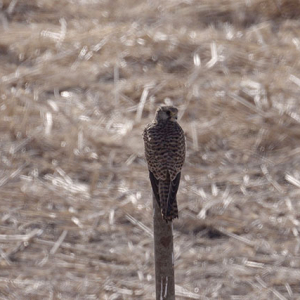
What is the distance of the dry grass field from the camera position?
488 centimetres

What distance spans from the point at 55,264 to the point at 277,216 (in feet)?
5.54

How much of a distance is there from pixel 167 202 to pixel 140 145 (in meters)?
3.64

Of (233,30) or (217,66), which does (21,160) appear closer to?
(217,66)

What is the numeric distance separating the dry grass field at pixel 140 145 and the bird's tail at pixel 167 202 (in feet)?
6.25

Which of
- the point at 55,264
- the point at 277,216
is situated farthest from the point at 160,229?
the point at 277,216

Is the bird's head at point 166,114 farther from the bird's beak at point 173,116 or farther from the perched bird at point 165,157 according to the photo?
the perched bird at point 165,157

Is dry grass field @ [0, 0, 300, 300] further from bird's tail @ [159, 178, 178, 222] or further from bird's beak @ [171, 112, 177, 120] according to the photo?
bird's tail @ [159, 178, 178, 222]

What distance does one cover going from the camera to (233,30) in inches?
324

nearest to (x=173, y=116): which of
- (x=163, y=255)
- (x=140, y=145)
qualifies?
(x=163, y=255)

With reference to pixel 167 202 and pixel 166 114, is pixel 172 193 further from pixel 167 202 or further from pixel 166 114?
pixel 166 114

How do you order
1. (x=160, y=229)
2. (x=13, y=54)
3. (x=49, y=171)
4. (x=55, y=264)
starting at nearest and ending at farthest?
(x=160, y=229)
(x=55, y=264)
(x=49, y=171)
(x=13, y=54)

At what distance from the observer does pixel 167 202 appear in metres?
2.64

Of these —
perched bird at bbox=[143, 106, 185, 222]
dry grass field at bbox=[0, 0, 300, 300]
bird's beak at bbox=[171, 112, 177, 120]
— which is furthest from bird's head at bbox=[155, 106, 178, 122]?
dry grass field at bbox=[0, 0, 300, 300]

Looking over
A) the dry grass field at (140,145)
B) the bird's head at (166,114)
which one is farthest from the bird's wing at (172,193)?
the dry grass field at (140,145)
